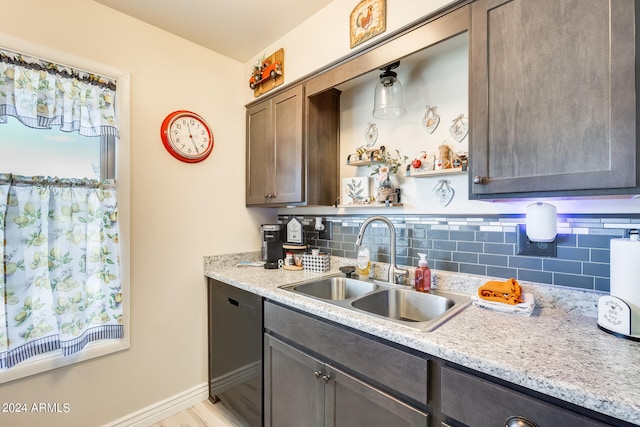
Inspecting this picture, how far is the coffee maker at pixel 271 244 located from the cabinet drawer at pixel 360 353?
28.7 inches

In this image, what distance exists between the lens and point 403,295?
4.87 ft

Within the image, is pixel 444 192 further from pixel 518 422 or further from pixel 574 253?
pixel 518 422

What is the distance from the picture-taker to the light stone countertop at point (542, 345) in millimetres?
648

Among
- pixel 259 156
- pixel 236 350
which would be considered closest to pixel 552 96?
pixel 259 156

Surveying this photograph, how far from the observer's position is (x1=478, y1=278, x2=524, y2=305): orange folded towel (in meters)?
1.15

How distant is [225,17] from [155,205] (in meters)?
1.23

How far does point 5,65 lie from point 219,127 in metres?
1.07

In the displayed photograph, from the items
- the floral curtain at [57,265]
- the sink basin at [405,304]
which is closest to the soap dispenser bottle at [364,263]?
the sink basin at [405,304]

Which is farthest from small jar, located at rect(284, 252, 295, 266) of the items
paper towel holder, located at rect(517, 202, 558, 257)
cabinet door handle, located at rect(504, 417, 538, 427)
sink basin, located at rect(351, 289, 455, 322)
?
cabinet door handle, located at rect(504, 417, 538, 427)

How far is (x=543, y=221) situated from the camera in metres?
1.11

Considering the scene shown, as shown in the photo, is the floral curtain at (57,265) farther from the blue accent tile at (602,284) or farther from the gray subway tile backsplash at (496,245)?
the blue accent tile at (602,284)

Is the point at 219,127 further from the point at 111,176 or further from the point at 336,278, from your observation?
the point at 336,278

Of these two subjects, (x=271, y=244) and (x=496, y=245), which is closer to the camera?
(x=496, y=245)

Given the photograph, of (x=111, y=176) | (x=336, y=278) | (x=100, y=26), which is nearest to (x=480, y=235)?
(x=336, y=278)
